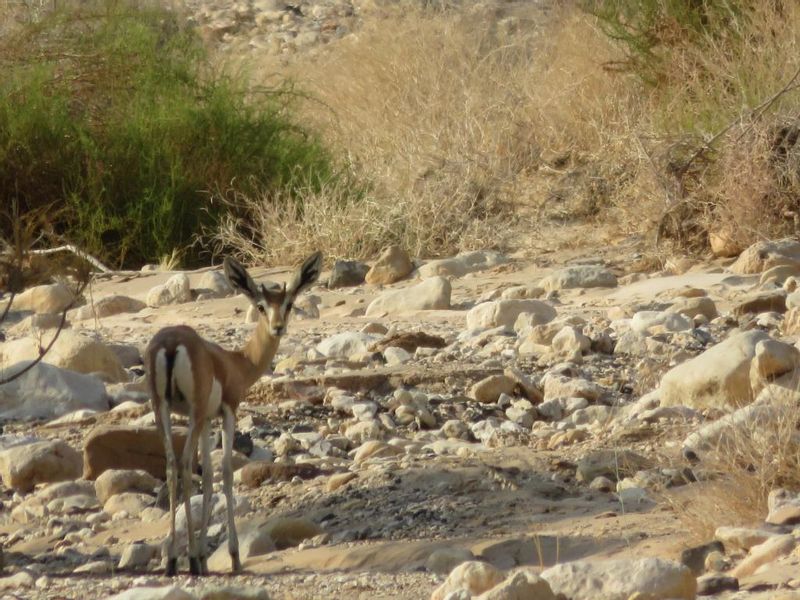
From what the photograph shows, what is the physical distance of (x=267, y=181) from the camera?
1299 centimetres

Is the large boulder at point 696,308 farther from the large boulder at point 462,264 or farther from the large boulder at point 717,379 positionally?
the large boulder at point 462,264

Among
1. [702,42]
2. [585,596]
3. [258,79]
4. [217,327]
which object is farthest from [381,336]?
[258,79]

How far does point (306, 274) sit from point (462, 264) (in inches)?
237

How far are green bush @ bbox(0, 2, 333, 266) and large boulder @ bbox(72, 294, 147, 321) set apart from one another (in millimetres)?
1974

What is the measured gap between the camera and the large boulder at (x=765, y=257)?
9.42 metres

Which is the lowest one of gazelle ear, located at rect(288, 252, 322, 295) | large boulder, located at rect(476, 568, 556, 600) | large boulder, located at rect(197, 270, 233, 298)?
large boulder, located at rect(197, 270, 233, 298)

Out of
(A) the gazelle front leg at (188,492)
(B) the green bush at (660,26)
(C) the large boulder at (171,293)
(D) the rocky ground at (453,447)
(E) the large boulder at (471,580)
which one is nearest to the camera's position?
(E) the large boulder at (471,580)

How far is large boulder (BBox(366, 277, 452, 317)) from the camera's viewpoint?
30.9 feet

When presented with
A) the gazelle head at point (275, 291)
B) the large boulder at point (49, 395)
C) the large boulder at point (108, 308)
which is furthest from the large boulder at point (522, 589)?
the large boulder at point (108, 308)

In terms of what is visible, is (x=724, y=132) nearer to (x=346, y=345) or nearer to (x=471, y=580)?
(x=346, y=345)

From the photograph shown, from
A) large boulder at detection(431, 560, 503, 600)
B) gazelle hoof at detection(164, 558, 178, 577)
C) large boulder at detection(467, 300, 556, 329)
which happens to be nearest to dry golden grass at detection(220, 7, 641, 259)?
large boulder at detection(467, 300, 556, 329)

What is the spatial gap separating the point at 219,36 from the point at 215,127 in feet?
41.3

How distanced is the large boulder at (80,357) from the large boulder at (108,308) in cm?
222

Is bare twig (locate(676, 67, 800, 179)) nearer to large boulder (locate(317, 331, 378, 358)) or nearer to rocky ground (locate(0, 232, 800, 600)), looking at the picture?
rocky ground (locate(0, 232, 800, 600))
